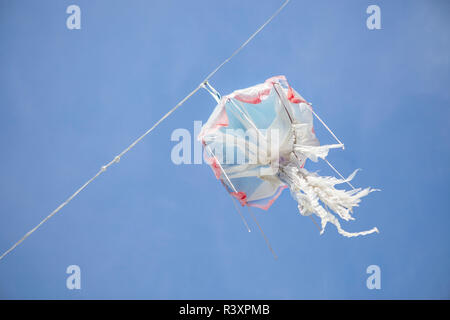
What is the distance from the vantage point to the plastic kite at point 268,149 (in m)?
5.64

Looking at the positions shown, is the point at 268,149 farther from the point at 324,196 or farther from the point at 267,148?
the point at 324,196

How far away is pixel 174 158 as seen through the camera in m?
9.93

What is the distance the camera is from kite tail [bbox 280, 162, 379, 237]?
17.8ft

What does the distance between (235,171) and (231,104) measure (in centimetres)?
98

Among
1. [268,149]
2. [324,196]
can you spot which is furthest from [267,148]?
[324,196]

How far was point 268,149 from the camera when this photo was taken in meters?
5.97

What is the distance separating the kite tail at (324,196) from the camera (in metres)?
5.43

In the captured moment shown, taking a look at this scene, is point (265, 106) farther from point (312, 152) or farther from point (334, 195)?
point (334, 195)

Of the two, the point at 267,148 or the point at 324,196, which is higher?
the point at 267,148

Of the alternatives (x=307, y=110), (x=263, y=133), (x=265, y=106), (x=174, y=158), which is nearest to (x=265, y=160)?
(x=263, y=133)

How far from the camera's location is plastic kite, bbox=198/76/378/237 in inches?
222

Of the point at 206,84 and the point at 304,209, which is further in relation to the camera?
the point at 206,84

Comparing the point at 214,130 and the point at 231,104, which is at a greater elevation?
the point at 231,104

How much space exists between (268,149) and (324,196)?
1032mm
